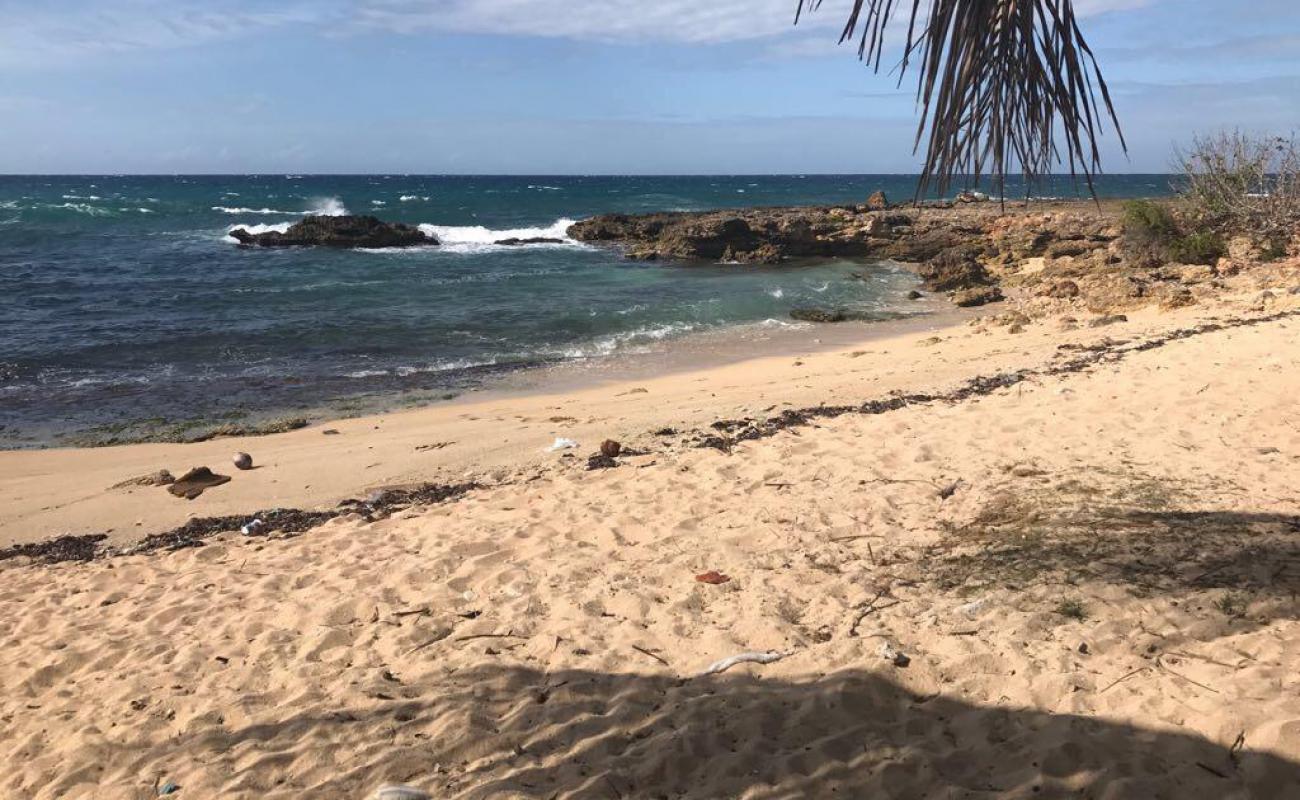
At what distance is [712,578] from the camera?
167 inches

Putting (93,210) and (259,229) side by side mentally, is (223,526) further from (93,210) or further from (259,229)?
(93,210)

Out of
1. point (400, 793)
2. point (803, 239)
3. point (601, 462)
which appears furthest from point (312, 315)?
point (803, 239)

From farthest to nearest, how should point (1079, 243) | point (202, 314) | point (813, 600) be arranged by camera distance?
1. point (1079, 243)
2. point (202, 314)
3. point (813, 600)

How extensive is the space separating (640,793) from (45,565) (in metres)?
4.59

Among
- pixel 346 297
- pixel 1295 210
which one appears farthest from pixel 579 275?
pixel 1295 210

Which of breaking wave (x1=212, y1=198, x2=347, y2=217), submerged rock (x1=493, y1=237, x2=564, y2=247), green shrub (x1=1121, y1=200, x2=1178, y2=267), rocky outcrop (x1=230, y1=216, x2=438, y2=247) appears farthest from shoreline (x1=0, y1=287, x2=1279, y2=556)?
breaking wave (x1=212, y1=198, x2=347, y2=217)

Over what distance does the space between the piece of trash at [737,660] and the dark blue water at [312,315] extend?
207cm

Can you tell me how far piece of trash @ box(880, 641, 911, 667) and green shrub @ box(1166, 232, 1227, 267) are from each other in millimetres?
15154

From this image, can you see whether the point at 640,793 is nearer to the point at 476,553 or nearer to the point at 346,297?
the point at 476,553

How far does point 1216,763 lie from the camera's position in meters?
2.58

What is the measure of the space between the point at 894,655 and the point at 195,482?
226 inches

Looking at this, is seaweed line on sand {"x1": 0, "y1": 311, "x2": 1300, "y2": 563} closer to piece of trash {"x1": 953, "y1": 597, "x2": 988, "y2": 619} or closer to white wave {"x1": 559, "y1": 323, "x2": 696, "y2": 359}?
piece of trash {"x1": 953, "y1": 597, "x2": 988, "y2": 619}

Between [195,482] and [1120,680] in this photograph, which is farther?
[195,482]

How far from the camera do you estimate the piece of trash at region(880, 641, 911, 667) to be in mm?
3328
